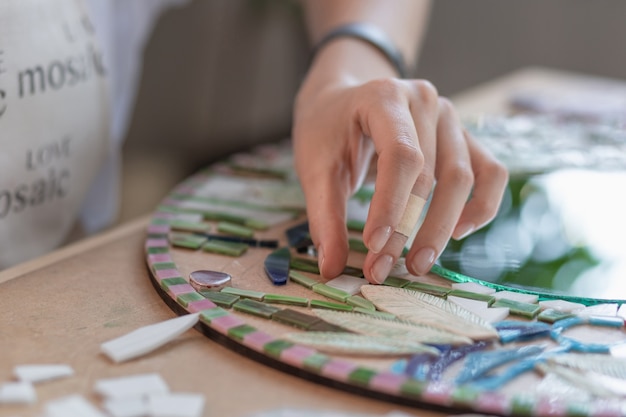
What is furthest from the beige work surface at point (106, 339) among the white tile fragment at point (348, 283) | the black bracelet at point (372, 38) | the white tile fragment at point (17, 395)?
the black bracelet at point (372, 38)

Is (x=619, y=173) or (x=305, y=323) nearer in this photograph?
(x=305, y=323)

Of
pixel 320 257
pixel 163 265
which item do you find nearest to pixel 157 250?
pixel 163 265

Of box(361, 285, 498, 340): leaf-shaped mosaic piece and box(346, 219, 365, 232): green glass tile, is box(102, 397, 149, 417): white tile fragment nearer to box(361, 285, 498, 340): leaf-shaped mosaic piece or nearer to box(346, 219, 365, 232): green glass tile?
box(361, 285, 498, 340): leaf-shaped mosaic piece

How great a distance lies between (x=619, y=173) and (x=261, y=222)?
16.7 inches

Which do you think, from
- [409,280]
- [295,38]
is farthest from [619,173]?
[295,38]

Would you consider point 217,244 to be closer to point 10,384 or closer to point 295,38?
point 10,384

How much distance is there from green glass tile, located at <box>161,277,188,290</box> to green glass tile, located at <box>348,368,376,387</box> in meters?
0.17

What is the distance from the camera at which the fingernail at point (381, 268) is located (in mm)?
553

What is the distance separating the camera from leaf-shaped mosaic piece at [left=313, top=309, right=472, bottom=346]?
0.47m

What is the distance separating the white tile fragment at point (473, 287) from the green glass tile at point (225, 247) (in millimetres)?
178

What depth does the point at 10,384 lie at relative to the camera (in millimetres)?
426

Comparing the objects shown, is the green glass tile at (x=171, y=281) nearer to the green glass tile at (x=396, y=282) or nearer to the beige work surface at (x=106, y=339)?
A: the beige work surface at (x=106, y=339)

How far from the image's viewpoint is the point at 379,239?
Answer: 544 mm

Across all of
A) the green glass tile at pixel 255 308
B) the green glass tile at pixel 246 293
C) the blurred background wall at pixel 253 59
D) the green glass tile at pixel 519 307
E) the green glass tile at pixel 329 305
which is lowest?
the blurred background wall at pixel 253 59
